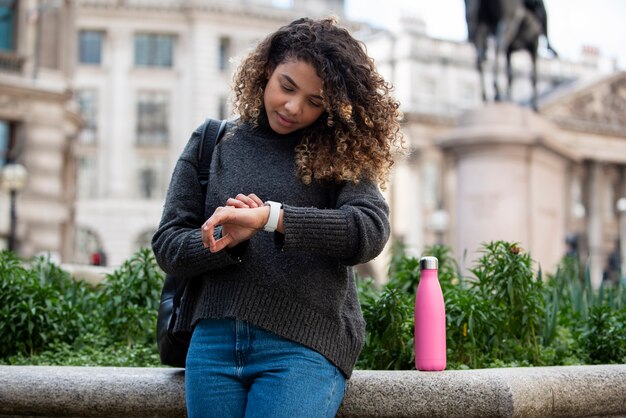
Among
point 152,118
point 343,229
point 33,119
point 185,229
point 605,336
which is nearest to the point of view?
point 343,229

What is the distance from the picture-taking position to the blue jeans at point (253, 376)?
2.97m

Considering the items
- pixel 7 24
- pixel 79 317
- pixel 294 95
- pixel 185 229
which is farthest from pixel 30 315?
pixel 7 24

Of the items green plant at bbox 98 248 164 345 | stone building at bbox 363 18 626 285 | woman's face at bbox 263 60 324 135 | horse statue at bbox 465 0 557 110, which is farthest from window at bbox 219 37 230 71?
woman's face at bbox 263 60 324 135

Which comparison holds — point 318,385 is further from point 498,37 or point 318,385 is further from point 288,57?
point 498,37

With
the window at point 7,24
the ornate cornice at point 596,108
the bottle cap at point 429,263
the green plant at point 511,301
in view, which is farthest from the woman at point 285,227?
the ornate cornice at point 596,108

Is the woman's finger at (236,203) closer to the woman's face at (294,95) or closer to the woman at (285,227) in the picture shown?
the woman at (285,227)

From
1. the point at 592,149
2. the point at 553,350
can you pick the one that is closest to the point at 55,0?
the point at 553,350

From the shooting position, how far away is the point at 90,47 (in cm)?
5025

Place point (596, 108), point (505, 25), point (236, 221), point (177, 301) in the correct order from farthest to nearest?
point (596, 108), point (505, 25), point (177, 301), point (236, 221)

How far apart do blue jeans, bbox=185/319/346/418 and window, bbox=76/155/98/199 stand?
46950mm

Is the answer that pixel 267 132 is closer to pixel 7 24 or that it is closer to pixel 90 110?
pixel 7 24

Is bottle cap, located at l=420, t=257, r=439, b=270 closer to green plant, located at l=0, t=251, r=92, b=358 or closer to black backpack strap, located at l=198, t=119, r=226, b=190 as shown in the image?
black backpack strap, located at l=198, t=119, r=226, b=190

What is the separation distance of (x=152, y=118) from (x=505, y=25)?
124ft

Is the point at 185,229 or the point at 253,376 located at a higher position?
the point at 185,229
